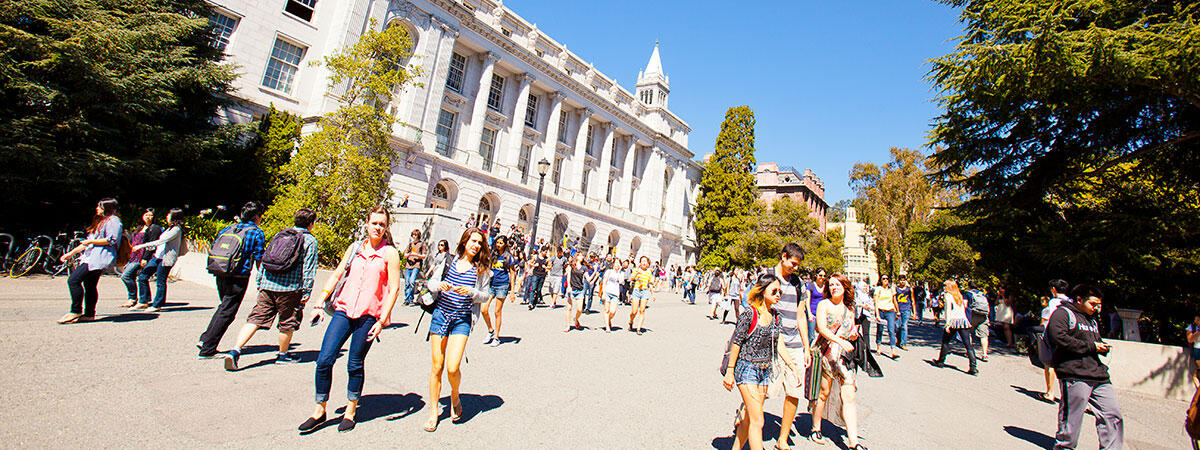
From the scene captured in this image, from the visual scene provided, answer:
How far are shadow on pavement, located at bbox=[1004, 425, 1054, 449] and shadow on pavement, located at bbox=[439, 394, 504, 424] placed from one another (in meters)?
5.71

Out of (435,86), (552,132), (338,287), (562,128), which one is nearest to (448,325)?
(338,287)

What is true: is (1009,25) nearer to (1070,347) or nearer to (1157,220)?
(1157,220)

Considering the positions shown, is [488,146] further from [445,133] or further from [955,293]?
[955,293]

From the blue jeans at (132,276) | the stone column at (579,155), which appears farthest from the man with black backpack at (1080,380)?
the stone column at (579,155)

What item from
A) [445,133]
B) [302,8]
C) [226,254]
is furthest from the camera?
[445,133]

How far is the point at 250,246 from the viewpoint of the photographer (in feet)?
17.0

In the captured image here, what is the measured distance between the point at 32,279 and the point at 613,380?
11943 mm

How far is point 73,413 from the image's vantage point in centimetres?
336

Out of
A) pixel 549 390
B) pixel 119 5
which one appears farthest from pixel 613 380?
pixel 119 5

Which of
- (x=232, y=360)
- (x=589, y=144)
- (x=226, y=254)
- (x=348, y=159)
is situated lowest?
(x=232, y=360)

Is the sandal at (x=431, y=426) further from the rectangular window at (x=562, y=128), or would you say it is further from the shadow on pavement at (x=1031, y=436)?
the rectangular window at (x=562, y=128)

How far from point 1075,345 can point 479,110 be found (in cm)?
2518

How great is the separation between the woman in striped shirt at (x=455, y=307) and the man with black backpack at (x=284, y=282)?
177 cm

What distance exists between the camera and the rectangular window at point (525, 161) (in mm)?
29625
